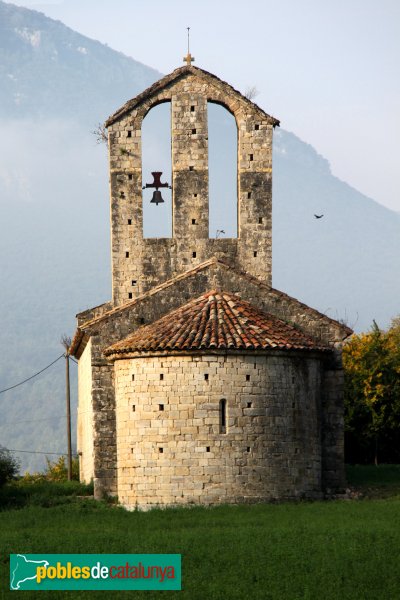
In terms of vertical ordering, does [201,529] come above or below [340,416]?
below

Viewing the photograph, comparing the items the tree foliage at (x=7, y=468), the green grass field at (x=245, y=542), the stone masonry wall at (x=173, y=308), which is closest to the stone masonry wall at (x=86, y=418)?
the stone masonry wall at (x=173, y=308)

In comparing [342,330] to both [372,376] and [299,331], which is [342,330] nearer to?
[299,331]

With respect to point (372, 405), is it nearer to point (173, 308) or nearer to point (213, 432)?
point (173, 308)

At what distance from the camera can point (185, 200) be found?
3219 centimetres

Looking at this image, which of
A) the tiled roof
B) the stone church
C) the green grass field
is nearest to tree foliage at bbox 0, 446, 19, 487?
the stone church

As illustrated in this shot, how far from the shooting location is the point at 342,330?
30859mm

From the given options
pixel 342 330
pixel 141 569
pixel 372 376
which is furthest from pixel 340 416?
pixel 372 376

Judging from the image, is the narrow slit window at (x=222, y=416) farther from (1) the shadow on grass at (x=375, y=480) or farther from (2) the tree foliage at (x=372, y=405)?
(2) the tree foliage at (x=372, y=405)

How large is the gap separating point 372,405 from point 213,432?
18123 millimetres

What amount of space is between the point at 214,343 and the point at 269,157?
671cm

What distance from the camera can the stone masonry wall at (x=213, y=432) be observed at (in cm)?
2805

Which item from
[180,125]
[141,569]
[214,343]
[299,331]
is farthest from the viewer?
[180,125]

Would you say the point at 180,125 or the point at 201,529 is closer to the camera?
the point at 201,529

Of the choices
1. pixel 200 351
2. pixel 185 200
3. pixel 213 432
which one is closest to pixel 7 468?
pixel 185 200
